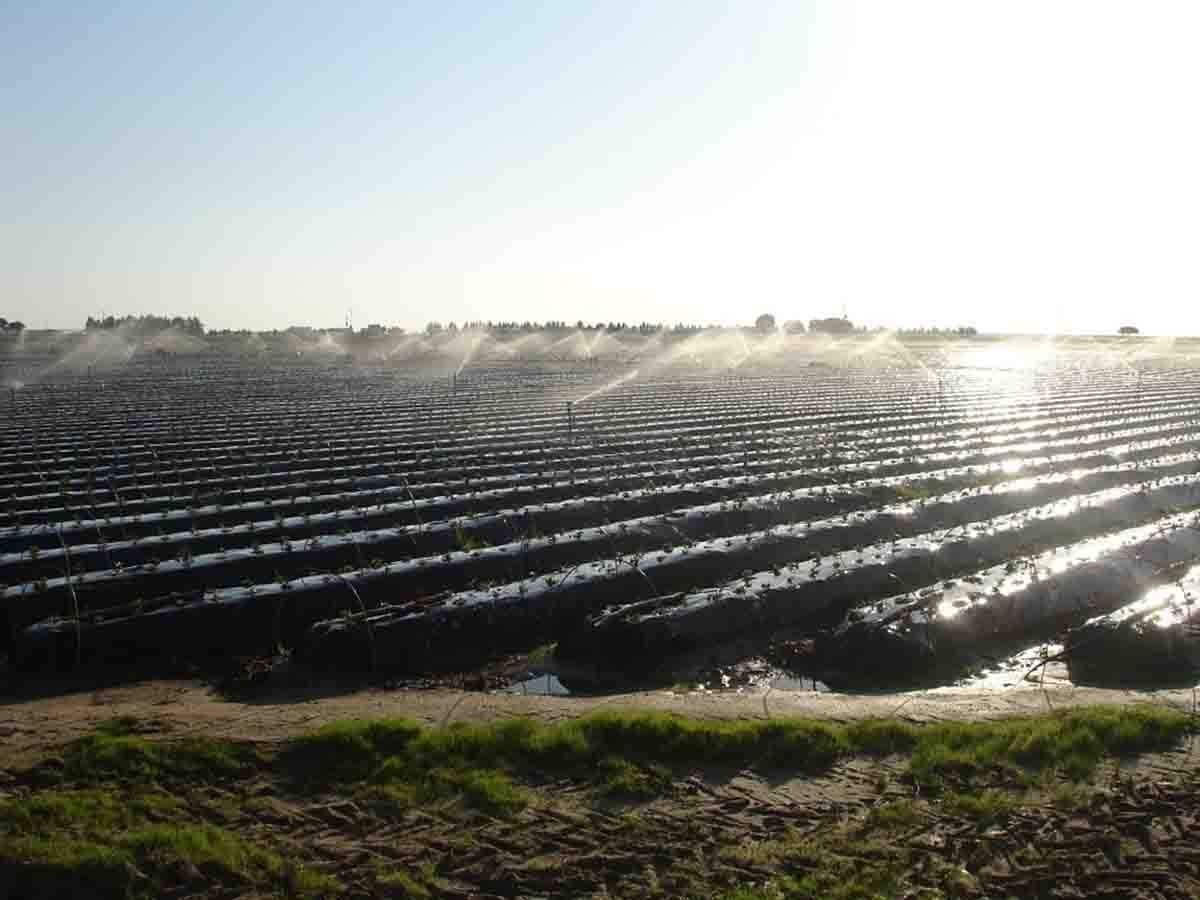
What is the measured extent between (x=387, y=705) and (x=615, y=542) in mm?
3751

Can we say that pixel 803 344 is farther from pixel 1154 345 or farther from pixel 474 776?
pixel 474 776

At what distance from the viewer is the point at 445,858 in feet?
13.0

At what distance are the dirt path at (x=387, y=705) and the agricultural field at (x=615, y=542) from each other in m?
0.48

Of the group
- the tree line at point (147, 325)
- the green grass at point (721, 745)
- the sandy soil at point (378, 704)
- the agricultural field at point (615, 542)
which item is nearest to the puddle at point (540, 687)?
the agricultural field at point (615, 542)

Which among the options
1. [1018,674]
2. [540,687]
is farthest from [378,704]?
[1018,674]

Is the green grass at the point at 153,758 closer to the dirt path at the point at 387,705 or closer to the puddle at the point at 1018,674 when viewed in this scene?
the dirt path at the point at 387,705

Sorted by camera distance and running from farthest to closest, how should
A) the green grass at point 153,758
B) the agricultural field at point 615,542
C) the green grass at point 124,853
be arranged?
1. the agricultural field at point 615,542
2. the green grass at point 153,758
3. the green grass at point 124,853

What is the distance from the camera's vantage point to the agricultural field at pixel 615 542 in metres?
6.84

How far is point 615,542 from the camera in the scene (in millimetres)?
9227

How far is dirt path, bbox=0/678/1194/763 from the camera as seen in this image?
210 inches

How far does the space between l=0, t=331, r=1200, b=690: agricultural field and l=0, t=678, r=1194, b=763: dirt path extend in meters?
0.48

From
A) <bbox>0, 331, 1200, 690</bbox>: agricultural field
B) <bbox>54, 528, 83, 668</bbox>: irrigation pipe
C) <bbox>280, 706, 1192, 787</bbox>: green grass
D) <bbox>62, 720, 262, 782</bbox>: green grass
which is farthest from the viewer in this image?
<bbox>0, 331, 1200, 690</bbox>: agricultural field

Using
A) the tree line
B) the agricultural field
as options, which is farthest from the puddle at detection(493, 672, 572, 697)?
the tree line

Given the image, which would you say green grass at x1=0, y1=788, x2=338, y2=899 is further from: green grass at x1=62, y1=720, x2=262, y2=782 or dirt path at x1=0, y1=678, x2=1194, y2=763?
dirt path at x1=0, y1=678, x2=1194, y2=763
